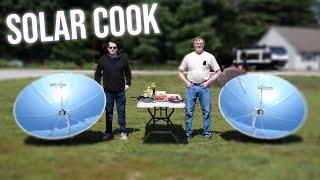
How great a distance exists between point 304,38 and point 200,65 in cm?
4723

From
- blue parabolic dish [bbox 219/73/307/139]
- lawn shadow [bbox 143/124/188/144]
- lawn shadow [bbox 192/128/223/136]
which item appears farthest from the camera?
lawn shadow [bbox 192/128/223/136]

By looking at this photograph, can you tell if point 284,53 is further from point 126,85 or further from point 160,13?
point 126,85

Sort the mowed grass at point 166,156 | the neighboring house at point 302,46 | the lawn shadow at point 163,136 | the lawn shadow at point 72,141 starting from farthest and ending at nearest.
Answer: the neighboring house at point 302,46
the lawn shadow at point 163,136
the lawn shadow at point 72,141
the mowed grass at point 166,156

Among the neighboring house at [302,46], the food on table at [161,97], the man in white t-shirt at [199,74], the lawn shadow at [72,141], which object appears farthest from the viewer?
the neighboring house at [302,46]

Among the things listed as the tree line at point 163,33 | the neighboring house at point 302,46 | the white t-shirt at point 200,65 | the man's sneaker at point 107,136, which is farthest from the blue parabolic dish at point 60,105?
the neighboring house at point 302,46

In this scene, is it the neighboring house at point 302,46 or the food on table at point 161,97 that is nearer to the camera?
the food on table at point 161,97

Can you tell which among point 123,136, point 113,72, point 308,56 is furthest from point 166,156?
point 308,56

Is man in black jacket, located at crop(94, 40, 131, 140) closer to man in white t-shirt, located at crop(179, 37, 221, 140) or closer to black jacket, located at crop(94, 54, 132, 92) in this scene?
black jacket, located at crop(94, 54, 132, 92)

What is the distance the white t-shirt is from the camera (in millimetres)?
10820

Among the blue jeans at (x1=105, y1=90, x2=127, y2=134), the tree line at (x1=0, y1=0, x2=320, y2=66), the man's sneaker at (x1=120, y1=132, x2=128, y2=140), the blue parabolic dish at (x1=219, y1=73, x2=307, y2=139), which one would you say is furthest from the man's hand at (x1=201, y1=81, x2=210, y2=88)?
the tree line at (x1=0, y1=0, x2=320, y2=66)

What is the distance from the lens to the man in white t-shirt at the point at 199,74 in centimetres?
1082

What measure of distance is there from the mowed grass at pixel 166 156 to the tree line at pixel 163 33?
3042cm

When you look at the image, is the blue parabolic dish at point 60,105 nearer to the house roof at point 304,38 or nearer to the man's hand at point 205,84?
the man's hand at point 205,84

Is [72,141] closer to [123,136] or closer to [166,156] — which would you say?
[123,136]
